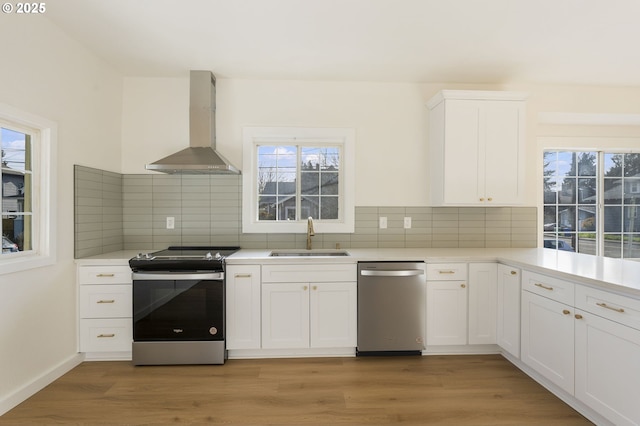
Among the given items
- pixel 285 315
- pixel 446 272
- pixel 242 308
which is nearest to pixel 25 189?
pixel 242 308

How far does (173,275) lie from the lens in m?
2.58

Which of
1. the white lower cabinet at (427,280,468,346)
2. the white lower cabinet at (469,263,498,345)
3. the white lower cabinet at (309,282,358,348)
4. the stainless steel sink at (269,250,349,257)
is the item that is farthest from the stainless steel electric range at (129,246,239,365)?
the white lower cabinet at (469,263,498,345)

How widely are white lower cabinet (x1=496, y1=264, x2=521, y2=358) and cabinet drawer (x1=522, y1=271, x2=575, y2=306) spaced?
0.35 feet

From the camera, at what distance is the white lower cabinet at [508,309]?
2.48 meters

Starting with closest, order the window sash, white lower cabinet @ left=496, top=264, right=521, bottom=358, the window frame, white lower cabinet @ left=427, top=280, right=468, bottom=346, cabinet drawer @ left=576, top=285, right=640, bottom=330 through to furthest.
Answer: cabinet drawer @ left=576, top=285, right=640, bottom=330 → white lower cabinet @ left=496, top=264, right=521, bottom=358 → white lower cabinet @ left=427, top=280, right=468, bottom=346 → the window sash → the window frame

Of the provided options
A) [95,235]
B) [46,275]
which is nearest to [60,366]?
[46,275]

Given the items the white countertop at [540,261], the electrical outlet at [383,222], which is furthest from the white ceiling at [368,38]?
the white countertop at [540,261]

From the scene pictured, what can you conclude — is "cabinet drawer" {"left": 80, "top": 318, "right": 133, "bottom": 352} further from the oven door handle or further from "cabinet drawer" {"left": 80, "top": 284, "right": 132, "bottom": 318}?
the oven door handle

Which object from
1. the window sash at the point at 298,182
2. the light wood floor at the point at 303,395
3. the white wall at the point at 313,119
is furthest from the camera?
the window sash at the point at 298,182

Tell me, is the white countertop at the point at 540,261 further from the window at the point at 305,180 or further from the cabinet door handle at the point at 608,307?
the window at the point at 305,180

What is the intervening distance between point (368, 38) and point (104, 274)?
2829 millimetres

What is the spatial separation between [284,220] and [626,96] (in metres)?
3.80

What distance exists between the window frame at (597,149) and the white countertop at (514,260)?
864 millimetres

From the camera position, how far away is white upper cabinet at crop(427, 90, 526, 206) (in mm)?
2980
